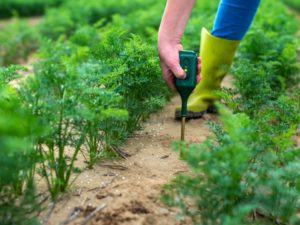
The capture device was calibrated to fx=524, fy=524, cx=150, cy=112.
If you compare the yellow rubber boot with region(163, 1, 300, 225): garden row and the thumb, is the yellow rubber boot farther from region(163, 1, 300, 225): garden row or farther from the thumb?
region(163, 1, 300, 225): garden row

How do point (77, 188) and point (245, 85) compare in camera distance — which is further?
point (245, 85)

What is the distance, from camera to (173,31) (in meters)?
2.72

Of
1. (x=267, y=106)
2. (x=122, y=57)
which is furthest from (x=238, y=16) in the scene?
(x=122, y=57)

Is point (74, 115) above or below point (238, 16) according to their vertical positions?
below

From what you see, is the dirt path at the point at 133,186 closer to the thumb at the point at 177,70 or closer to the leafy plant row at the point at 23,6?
the thumb at the point at 177,70

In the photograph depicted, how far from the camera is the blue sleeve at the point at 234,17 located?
11.3ft

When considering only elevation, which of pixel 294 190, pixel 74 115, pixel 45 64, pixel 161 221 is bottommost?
pixel 161 221

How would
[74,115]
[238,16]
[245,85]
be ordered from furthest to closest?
[238,16], [245,85], [74,115]

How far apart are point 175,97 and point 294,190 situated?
85.1 inches

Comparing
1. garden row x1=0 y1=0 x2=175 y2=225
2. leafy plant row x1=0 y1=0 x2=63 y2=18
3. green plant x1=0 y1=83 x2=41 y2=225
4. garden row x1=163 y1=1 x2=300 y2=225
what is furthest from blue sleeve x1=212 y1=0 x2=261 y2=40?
leafy plant row x1=0 y1=0 x2=63 y2=18

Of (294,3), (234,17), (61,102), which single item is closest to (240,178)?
(61,102)

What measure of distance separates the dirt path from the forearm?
2.10ft

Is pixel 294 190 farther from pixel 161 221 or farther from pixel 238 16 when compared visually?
pixel 238 16

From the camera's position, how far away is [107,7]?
9.51 meters
